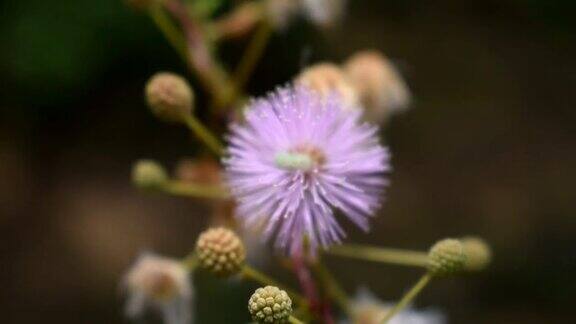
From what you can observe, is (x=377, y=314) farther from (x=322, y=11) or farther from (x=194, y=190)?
(x=322, y=11)

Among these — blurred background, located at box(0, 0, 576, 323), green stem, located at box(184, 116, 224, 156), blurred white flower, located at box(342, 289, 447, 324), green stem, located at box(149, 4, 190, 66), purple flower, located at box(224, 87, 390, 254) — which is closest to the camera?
purple flower, located at box(224, 87, 390, 254)

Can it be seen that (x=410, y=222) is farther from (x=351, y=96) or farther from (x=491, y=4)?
(x=351, y=96)

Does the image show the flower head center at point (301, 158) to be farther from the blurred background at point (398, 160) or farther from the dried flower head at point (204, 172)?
the blurred background at point (398, 160)

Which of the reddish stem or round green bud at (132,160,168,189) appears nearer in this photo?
the reddish stem

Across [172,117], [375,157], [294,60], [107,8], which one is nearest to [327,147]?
[375,157]

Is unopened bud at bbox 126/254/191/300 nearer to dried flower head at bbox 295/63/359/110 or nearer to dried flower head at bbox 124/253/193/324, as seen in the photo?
Answer: dried flower head at bbox 124/253/193/324

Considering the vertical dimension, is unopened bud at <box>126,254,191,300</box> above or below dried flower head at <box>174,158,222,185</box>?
below

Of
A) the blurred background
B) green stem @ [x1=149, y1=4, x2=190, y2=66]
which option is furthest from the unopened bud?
the blurred background

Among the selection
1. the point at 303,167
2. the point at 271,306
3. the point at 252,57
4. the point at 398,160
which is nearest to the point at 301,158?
the point at 303,167
